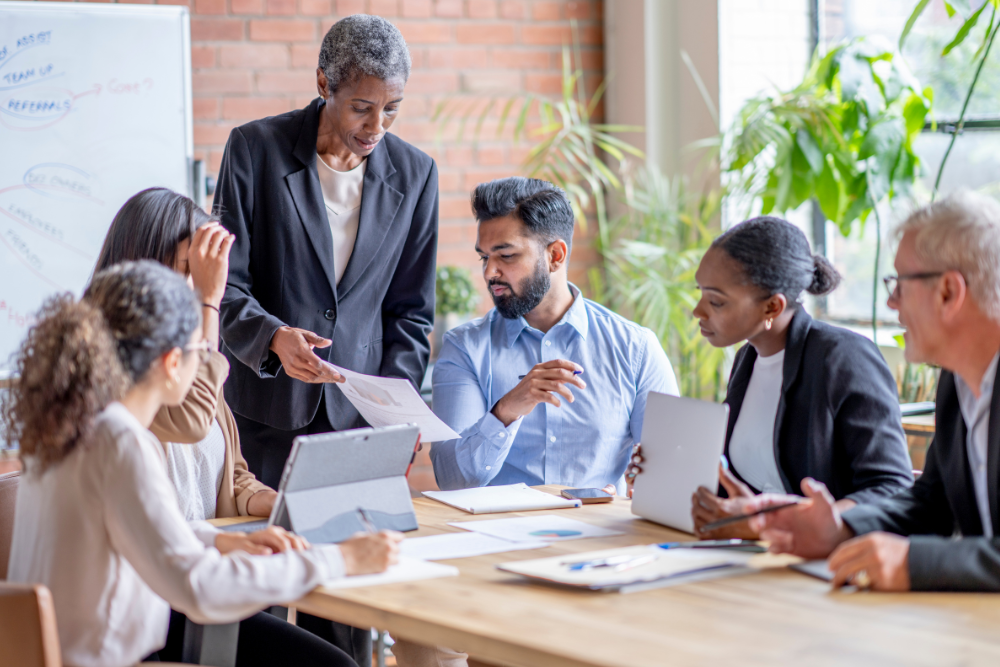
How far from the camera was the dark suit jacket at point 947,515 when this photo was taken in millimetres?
1384

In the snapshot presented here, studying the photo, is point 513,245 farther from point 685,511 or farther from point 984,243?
point 984,243

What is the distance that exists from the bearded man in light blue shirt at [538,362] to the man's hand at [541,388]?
4.3 inches

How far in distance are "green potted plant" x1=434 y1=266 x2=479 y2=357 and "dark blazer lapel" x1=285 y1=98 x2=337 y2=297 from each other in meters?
1.45

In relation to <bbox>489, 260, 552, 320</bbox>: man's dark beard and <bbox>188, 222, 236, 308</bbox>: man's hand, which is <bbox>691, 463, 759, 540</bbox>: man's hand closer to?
<bbox>489, 260, 552, 320</bbox>: man's dark beard

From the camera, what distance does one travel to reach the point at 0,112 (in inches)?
128

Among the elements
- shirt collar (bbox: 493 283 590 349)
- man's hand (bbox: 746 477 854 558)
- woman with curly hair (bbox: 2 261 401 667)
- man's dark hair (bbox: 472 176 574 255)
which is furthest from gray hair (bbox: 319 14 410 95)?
man's hand (bbox: 746 477 854 558)

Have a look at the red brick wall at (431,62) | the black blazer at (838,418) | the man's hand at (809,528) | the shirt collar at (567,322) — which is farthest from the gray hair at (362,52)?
the red brick wall at (431,62)

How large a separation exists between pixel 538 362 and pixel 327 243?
22.2 inches

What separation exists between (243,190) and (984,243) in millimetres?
1599

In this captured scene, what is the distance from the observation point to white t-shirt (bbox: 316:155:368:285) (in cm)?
249

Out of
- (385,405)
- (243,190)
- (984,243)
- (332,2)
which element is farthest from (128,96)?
(984,243)

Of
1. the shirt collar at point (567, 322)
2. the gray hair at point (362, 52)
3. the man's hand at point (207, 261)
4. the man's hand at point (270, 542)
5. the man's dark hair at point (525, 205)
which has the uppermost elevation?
the gray hair at point (362, 52)

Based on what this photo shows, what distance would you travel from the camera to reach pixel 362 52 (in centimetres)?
227

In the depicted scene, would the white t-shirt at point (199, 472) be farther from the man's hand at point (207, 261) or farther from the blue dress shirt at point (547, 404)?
the blue dress shirt at point (547, 404)
